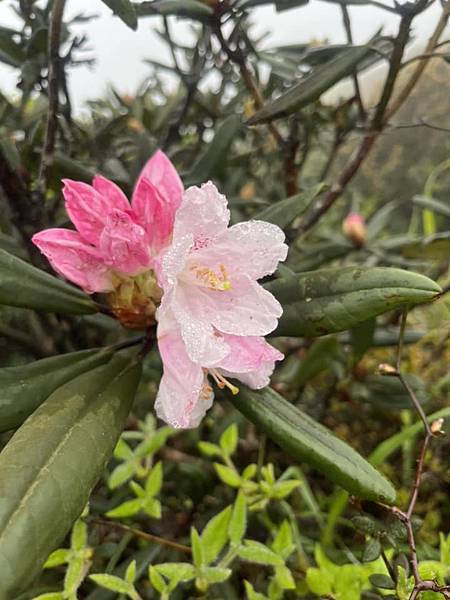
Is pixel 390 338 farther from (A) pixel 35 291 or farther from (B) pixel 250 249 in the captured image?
(A) pixel 35 291

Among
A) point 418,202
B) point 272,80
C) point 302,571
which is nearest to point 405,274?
point 302,571

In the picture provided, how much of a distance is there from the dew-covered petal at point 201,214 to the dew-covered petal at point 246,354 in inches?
4.3

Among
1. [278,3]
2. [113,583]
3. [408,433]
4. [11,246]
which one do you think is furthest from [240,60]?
[113,583]

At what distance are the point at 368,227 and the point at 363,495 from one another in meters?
1.12

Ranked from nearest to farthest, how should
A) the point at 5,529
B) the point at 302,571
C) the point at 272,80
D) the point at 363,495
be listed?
1. the point at 5,529
2. the point at 363,495
3. the point at 302,571
4. the point at 272,80

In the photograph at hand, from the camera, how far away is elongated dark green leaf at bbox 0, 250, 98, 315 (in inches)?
26.5

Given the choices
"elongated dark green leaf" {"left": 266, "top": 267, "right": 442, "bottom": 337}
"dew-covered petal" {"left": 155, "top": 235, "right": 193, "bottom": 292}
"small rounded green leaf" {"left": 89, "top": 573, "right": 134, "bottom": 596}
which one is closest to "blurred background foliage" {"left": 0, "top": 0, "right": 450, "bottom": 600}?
"small rounded green leaf" {"left": 89, "top": 573, "right": 134, "bottom": 596}

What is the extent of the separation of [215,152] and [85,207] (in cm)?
45

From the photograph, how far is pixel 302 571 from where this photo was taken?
954mm

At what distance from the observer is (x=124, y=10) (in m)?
0.73

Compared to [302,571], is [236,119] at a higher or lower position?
higher

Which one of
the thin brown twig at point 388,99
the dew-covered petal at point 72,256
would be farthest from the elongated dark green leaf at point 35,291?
the thin brown twig at point 388,99

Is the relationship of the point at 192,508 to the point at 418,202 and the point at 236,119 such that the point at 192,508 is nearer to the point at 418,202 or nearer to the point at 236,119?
the point at 236,119

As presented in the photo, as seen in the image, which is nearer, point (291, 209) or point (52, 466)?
point (52, 466)
